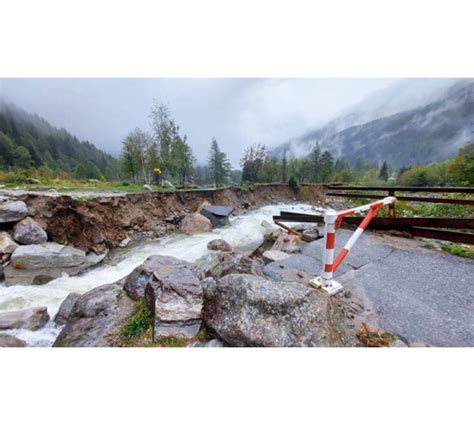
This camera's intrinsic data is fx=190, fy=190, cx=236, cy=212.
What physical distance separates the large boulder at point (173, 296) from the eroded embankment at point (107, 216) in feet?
18.7

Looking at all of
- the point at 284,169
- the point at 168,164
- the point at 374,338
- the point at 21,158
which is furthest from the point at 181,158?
the point at 21,158

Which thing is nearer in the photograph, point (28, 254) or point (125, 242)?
point (28, 254)

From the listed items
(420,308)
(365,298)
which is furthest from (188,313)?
(420,308)

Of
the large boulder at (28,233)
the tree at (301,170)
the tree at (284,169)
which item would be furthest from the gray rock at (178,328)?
the tree at (301,170)

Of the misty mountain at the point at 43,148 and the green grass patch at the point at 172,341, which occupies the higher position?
the misty mountain at the point at 43,148

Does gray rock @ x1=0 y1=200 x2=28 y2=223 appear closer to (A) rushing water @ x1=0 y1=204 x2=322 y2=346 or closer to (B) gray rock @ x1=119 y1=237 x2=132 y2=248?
(A) rushing water @ x1=0 y1=204 x2=322 y2=346

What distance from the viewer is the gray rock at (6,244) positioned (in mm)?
5293

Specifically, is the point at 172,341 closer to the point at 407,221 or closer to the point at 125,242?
the point at 407,221

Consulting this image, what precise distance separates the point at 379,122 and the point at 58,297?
801 feet

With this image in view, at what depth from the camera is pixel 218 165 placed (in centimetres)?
3005

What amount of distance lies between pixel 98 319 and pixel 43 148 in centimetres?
8339

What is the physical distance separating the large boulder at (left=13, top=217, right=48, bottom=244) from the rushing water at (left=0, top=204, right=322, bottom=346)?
1533 mm

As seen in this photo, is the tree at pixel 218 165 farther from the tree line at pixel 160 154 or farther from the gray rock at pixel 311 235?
the gray rock at pixel 311 235

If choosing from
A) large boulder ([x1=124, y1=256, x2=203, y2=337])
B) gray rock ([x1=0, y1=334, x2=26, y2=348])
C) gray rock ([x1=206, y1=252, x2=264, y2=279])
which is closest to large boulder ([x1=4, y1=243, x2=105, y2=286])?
gray rock ([x1=0, y1=334, x2=26, y2=348])
